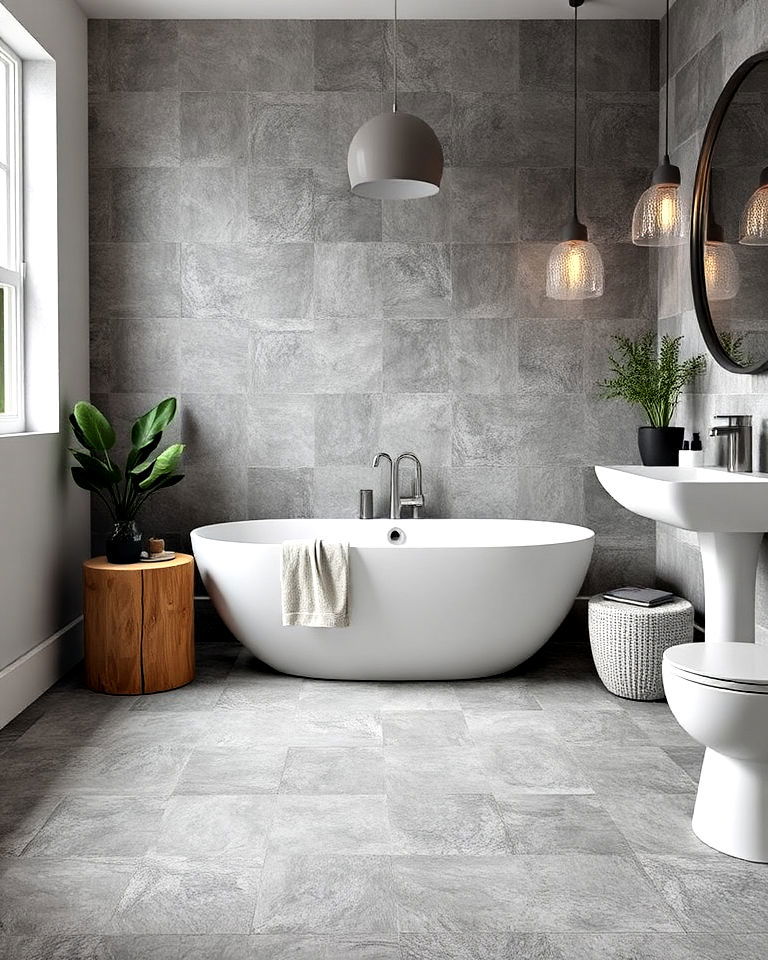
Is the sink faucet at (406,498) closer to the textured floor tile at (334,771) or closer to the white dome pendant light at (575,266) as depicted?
the white dome pendant light at (575,266)

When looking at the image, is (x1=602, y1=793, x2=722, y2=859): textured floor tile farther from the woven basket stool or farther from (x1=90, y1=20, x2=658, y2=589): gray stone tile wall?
(x1=90, y1=20, x2=658, y2=589): gray stone tile wall

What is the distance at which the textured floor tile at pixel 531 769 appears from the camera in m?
2.90

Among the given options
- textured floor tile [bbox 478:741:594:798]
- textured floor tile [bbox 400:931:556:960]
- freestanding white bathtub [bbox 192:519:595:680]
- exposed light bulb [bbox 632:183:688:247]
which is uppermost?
exposed light bulb [bbox 632:183:688:247]

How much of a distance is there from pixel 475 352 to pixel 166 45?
2.04 m

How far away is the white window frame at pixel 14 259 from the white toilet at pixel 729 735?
2.82 m

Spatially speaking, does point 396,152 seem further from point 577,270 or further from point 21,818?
point 21,818

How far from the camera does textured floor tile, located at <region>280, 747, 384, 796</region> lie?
288cm

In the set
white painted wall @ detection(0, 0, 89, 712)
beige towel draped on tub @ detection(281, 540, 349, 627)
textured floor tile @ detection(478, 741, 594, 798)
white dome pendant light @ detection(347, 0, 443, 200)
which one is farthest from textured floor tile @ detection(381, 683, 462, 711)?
white dome pendant light @ detection(347, 0, 443, 200)

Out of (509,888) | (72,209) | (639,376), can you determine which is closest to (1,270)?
(72,209)

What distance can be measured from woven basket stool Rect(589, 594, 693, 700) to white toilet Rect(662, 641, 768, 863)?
3.87ft

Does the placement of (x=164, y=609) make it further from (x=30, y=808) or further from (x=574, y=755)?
(x=574, y=755)

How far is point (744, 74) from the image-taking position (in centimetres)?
358

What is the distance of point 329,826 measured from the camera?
262 cm

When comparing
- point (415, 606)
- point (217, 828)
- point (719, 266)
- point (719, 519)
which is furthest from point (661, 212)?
point (217, 828)
